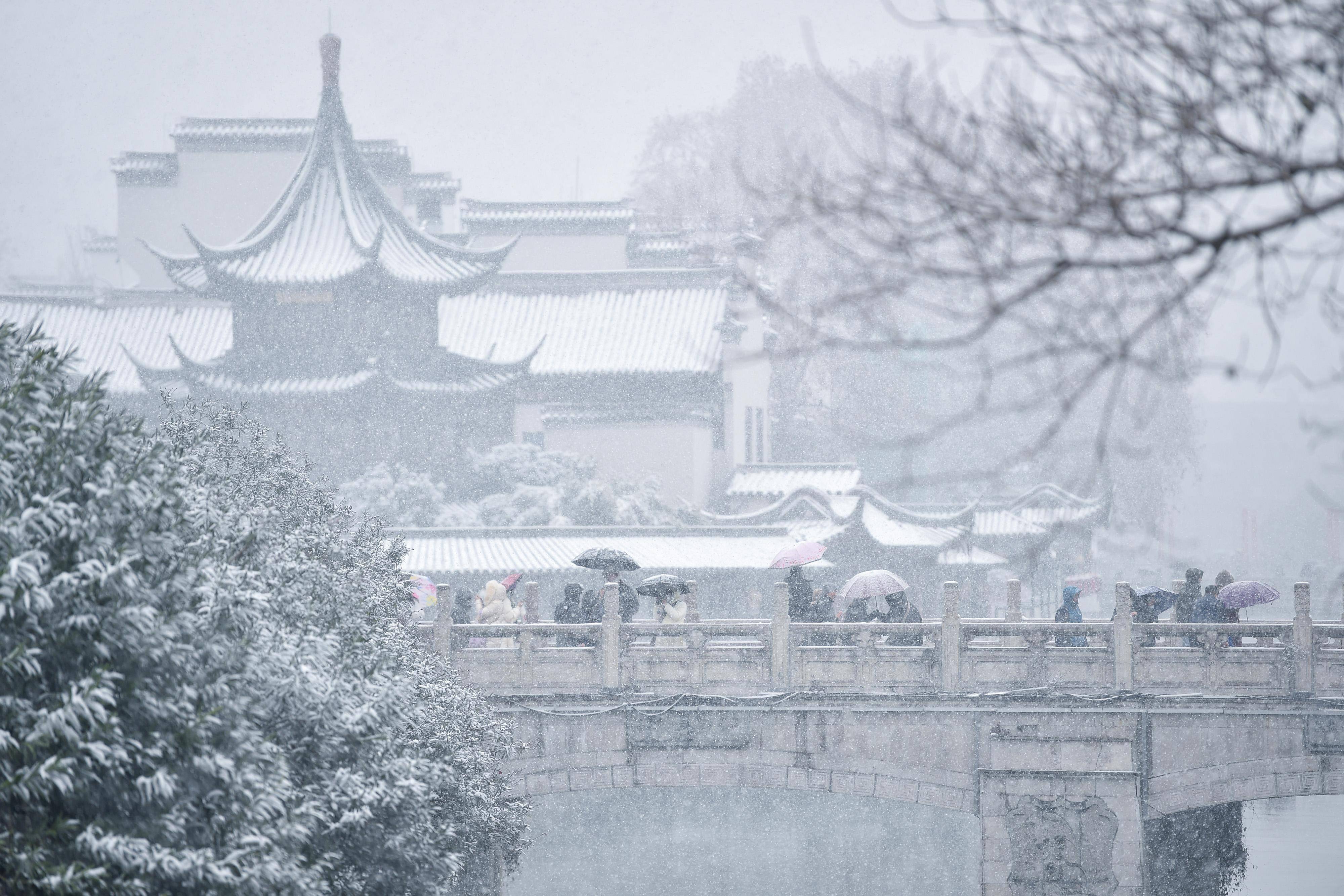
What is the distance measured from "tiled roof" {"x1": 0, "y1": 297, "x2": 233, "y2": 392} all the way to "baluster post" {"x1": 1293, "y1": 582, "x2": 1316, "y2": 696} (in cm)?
2257

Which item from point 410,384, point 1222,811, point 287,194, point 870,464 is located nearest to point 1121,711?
point 1222,811

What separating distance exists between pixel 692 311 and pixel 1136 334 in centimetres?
2834

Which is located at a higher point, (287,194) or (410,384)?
(287,194)

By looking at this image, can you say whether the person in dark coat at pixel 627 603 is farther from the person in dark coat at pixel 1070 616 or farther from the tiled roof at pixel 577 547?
the tiled roof at pixel 577 547

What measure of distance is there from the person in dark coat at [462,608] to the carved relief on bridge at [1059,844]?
596 centimetres

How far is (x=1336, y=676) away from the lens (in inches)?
579

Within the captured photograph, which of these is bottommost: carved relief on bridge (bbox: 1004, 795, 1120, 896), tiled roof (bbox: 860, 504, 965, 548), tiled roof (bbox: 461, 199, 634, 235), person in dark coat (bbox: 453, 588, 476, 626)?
carved relief on bridge (bbox: 1004, 795, 1120, 896)

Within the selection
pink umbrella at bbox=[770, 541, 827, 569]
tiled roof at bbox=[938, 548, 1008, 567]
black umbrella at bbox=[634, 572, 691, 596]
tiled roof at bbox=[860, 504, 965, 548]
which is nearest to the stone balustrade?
black umbrella at bbox=[634, 572, 691, 596]

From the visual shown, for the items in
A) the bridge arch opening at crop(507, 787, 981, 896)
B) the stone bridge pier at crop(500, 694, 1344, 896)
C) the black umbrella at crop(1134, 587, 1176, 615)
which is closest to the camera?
the stone bridge pier at crop(500, 694, 1344, 896)

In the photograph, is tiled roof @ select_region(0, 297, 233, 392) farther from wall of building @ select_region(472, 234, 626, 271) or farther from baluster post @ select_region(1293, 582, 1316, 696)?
Answer: baluster post @ select_region(1293, 582, 1316, 696)

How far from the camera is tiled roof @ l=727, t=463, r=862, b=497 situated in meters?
30.5

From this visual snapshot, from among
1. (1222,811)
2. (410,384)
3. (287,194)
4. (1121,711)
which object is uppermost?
(287,194)

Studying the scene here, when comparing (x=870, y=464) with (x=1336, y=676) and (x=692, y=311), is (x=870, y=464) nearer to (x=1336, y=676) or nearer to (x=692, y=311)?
(x=692, y=311)

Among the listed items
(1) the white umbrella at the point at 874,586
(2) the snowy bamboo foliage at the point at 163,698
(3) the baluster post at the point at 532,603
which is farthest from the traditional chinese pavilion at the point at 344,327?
(2) the snowy bamboo foliage at the point at 163,698
